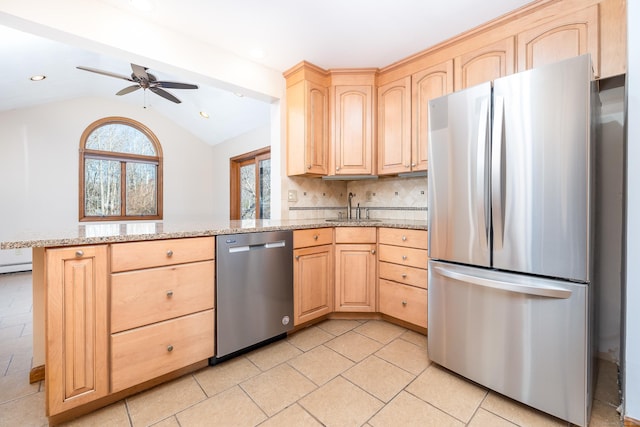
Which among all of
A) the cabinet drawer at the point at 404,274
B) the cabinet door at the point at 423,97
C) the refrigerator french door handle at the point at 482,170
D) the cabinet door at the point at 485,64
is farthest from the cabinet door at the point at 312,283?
the cabinet door at the point at 485,64

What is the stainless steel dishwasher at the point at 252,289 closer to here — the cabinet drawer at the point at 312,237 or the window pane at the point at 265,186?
the cabinet drawer at the point at 312,237

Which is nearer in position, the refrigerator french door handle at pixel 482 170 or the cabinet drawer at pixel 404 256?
the refrigerator french door handle at pixel 482 170

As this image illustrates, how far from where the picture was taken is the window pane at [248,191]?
5.14 m

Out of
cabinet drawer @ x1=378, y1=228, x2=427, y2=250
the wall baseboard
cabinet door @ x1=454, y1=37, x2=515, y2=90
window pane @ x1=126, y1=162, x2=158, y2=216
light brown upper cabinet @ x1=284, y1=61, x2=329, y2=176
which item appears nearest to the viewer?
the wall baseboard

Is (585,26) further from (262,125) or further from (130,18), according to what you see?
(262,125)

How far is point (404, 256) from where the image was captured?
2186mm

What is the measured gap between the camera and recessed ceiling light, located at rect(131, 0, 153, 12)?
70.1 inches

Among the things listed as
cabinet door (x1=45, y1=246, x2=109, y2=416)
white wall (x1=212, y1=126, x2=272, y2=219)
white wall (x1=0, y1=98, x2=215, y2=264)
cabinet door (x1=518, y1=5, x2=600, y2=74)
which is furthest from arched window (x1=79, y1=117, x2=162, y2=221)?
cabinet door (x1=518, y1=5, x2=600, y2=74)

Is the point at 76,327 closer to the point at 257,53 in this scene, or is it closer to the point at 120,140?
the point at 257,53

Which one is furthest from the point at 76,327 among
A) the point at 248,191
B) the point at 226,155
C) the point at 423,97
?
the point at 226,155

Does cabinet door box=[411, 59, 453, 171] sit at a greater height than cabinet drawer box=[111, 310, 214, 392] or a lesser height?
greater

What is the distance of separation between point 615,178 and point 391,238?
4.68 ft

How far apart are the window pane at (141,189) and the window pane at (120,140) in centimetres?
28

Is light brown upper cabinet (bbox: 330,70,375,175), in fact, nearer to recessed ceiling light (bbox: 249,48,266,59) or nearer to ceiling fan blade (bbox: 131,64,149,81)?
recessed ceiling light (bbox: 249,48,266,59)
